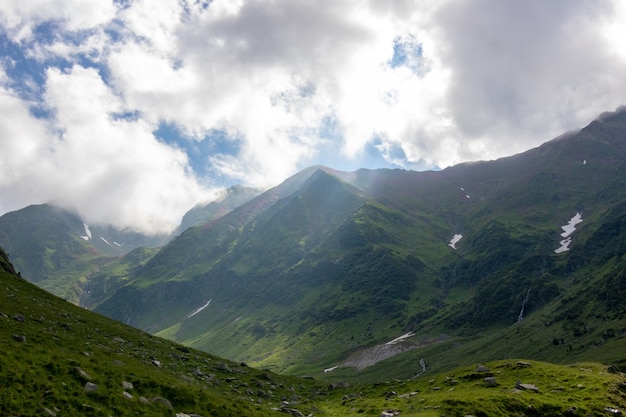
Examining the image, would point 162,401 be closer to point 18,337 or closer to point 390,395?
point 18,337

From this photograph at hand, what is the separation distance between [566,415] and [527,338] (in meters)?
182

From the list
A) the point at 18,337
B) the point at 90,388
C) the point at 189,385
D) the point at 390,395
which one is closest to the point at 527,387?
the point at 390,395

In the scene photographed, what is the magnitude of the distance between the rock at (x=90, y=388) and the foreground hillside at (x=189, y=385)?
0.21ft

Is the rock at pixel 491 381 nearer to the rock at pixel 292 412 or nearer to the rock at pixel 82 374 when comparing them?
the rock at pixel 292 412

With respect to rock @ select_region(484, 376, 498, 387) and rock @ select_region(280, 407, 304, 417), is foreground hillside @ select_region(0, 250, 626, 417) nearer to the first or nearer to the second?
rock @ select_region(484, 376, 498, 387)

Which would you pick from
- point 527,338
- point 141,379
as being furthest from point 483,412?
point 527,338

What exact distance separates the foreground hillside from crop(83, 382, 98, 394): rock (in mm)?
63

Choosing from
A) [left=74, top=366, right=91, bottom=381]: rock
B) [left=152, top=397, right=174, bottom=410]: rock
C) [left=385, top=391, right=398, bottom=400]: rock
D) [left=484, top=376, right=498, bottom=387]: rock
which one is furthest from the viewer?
[left=385, top=391, right=398, bottom=400]: rock

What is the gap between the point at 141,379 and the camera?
2973cm

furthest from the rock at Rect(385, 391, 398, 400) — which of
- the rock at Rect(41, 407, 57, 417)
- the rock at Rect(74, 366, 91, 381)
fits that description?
the rock at Rect(41, 407, 57, 417)

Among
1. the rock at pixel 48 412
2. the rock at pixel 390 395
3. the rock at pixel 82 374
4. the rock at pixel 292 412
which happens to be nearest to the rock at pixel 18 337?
the rock at pixel 82 374

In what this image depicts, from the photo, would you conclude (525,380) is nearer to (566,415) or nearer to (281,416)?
(566,415)

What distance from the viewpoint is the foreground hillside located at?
2380cm

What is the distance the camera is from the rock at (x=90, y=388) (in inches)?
965
